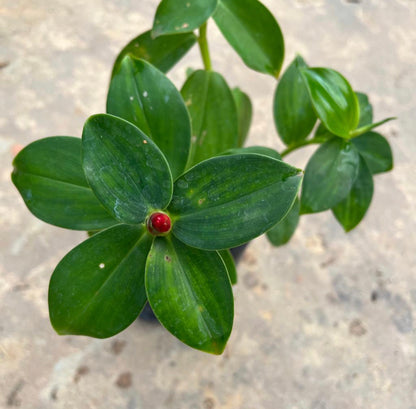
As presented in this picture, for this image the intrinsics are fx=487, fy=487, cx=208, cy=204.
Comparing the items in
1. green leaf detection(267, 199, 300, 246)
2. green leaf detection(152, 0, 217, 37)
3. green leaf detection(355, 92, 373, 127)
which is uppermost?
green leaf detection(152, 0, 217, 37)

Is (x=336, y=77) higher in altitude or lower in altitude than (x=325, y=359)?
higher

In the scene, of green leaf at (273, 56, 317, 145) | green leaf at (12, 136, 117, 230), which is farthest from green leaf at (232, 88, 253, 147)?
green leaf at (12, 136, 117, 230)

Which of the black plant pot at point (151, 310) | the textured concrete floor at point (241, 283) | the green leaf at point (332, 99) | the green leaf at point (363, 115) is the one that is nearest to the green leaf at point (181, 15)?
the green leaf at point (332, 99)

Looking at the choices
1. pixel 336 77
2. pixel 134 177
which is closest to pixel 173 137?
pixel 134 177

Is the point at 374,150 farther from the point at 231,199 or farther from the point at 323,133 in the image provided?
the point at 231,199

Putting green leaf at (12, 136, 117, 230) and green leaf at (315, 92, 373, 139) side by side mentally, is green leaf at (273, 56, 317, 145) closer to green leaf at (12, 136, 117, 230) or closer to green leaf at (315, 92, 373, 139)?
green leaf at (315, 92, 373, 139)

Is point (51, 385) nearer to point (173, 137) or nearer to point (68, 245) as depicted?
point (68, 245)
